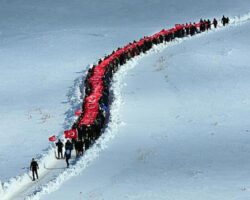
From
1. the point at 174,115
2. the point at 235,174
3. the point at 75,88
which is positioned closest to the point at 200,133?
the point at 174,115

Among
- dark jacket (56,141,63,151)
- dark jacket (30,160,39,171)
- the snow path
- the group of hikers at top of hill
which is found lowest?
the snow path

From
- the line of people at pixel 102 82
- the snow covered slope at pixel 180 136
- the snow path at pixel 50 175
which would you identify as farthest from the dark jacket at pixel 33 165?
the line of people at pixel 102 82

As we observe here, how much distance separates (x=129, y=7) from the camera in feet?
247

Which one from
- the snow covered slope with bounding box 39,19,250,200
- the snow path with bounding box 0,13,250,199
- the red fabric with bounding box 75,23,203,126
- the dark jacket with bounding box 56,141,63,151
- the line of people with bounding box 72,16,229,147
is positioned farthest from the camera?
the red fabric with bounding box 75,23,203,126

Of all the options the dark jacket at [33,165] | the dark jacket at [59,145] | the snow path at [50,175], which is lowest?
the snow path at [50,175]

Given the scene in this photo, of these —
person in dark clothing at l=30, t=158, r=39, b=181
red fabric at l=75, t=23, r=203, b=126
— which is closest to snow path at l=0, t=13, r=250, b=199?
person in dark clothing at l=30, t=158, r=39, b=181

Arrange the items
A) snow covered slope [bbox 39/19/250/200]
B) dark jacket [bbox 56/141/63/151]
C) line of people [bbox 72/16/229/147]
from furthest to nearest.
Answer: line of people [bbox 72/16/229/147] < dark jacket [bbox 56/141/63/151] < snow covered slope [bbox 39/19/250/200]

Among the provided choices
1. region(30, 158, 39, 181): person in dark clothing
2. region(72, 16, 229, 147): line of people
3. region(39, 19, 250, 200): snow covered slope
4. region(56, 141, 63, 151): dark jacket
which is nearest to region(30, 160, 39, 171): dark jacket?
region(30, 158, 39, 181): person in dark clothing

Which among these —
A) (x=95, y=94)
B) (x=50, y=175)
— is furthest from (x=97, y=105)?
(x=50, y=175)

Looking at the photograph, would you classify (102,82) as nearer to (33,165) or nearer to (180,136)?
(180,136)

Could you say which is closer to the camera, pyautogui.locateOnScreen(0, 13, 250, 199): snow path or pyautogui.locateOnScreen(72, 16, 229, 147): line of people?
pyautogui.locateOnScreen(0, 13, 250, 199): snow path

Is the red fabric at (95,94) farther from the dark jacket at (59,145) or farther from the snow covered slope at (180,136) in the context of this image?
the dark jacket at (59,145)

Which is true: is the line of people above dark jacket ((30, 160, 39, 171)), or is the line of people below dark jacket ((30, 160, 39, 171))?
above

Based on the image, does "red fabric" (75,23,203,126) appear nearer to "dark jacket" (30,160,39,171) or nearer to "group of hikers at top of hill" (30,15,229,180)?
"group of hikers at top of hill" (30,15,229,180)
